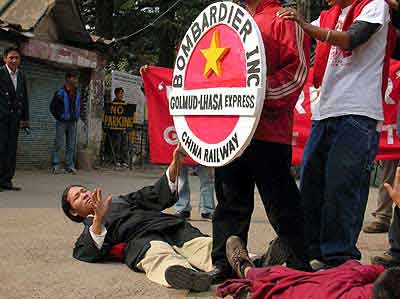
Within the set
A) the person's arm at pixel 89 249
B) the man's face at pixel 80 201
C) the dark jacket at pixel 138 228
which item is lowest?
the person's arm at pixel 89 249

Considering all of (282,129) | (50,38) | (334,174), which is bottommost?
(334,174)

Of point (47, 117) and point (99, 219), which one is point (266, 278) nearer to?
point (99, 219)

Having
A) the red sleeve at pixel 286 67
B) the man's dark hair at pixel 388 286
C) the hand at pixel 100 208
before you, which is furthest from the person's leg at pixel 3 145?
the man's dark hair at pixel 388 286

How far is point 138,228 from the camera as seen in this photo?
14.5 feet

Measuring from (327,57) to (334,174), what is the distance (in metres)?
0.71

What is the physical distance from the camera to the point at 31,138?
12.3 metres

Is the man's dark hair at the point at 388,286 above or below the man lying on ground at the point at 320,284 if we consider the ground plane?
above

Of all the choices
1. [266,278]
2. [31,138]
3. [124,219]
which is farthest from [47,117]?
[266,278]

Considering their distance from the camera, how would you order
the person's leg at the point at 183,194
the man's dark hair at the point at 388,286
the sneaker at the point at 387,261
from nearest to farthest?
the man's dark hair at the point at 388,286 < the sneaker at the point at 387,261 < the person's leg at the point at 183,194

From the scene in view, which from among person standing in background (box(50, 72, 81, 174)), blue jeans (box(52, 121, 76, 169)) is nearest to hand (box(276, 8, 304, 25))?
person standing in background (box(50, 72, 81, 174))

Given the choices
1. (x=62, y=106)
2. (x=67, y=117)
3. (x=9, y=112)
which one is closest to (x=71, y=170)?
(x=67, y=117)

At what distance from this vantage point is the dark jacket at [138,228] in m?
4.32

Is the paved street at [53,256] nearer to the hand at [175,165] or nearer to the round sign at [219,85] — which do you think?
the hand at [175,165]

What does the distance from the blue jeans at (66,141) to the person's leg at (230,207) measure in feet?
27.6
